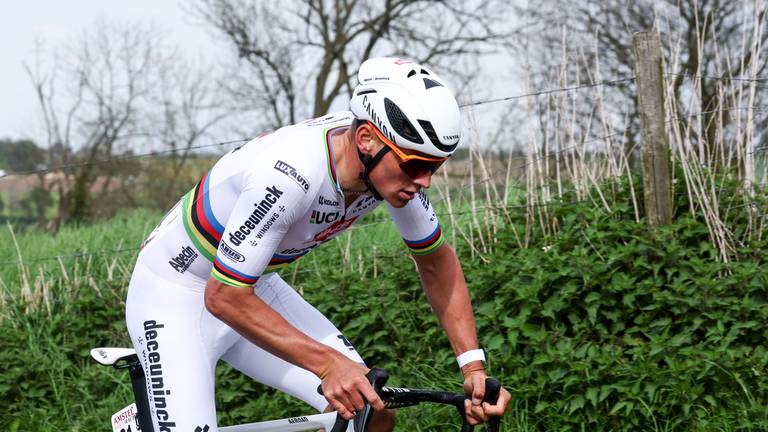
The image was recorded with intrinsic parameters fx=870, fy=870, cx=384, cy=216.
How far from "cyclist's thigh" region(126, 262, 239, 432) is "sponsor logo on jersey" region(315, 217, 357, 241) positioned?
0.47 m

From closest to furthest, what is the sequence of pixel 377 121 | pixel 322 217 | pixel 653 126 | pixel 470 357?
pixel 377 121 < pixel 322 217 < pixel 470 357 < pixel 653 126

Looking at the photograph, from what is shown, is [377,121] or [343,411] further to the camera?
[377,121]

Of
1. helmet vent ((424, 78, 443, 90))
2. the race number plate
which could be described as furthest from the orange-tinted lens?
the race number plate

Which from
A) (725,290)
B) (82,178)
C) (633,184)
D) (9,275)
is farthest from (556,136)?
(82,178)

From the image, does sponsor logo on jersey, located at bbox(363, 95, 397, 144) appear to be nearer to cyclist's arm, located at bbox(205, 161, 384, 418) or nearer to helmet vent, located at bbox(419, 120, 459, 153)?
helmet vent, located at bbox(419, 120, 459, 153)

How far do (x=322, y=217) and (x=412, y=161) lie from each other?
41 centimetres

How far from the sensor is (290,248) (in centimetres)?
304

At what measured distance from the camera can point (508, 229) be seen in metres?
6.41

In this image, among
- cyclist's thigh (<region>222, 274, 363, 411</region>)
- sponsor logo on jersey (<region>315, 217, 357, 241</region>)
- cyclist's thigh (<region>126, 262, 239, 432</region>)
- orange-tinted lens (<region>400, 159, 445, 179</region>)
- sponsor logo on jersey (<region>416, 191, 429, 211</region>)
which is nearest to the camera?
orange-tinted lens (<region>400, 159, 445, 179</region>)

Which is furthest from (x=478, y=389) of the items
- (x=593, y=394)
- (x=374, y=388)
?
(x=593, y=394)

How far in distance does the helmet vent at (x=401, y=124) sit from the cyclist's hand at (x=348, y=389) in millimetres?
701

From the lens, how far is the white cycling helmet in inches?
103

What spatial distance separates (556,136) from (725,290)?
Result: 1803 mm

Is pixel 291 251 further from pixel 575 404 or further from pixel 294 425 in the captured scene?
pixel 575 404
